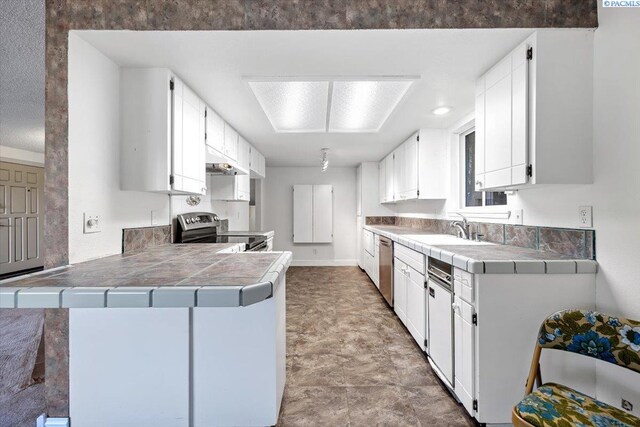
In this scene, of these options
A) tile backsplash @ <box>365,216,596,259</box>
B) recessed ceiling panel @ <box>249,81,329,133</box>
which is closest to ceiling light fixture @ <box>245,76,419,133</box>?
recessed ceiling panel @ <box>249,81,329,133</box>

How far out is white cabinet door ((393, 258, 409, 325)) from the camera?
115 inches

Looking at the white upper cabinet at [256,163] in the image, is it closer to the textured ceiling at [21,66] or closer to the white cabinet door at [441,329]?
the textured ceiling at [21,66]

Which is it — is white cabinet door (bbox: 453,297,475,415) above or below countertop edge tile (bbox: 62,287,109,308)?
below

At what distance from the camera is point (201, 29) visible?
1.61 metres

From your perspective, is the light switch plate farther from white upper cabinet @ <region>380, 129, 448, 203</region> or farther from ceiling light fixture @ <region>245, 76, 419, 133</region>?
white upper cabinet @ <region>380, 129, 448, 203</region>

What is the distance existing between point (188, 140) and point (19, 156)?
18.1 feet

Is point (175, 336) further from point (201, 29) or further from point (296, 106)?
point (296, 106)

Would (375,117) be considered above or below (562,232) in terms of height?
above

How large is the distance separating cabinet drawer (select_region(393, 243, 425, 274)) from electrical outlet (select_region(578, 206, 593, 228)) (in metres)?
1.01

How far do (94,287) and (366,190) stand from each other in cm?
489

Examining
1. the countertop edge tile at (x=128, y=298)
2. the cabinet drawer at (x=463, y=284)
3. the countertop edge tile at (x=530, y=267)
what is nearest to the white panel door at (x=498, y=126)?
the countertop edge tile at (x=530, y=267)

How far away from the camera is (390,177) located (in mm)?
4664

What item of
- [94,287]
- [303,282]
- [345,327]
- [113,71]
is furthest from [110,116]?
[303,282]

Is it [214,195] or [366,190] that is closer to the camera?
[214,195]
